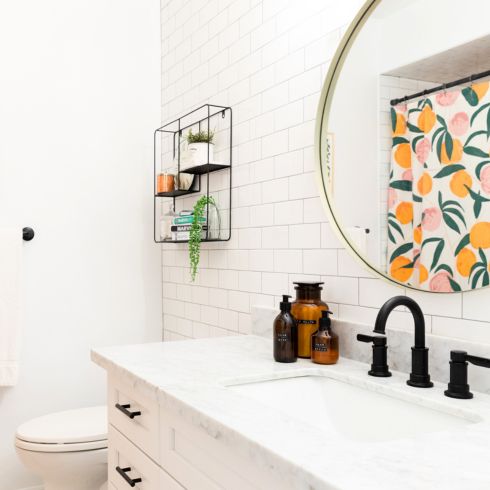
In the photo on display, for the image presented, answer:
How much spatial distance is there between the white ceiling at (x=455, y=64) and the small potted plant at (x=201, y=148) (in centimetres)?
A: 101

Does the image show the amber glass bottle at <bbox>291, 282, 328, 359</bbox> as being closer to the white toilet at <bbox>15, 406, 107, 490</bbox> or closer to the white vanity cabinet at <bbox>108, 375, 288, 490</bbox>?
the white vanity cabinet at <bbox>108, 375, 288, 490</bbox>

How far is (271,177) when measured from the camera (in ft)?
6.48

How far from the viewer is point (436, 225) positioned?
4.31 ft

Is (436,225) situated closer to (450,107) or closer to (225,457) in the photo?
(450,107)

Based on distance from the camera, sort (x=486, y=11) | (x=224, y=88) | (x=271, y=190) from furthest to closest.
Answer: (x=224, y=88), (x=271, y=190), (x=486, y=11)

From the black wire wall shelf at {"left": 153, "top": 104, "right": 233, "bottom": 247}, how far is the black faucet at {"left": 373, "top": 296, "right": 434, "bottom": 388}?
3.55 feet

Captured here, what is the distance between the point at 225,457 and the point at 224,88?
64.9 inches

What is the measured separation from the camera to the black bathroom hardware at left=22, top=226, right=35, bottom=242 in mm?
2531

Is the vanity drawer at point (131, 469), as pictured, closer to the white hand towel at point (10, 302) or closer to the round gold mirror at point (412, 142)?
the round gold mirror at point (412, 142)

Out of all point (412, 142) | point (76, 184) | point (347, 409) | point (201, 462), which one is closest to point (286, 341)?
point (347, 409)

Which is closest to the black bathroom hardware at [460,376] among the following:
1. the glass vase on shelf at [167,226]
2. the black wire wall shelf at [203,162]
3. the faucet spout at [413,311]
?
the faucet spout at [413,311]

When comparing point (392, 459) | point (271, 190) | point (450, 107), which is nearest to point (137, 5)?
point (271, 190)

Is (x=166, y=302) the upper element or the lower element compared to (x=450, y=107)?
lower

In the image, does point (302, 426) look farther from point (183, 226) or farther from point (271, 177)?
point (183, 226)
